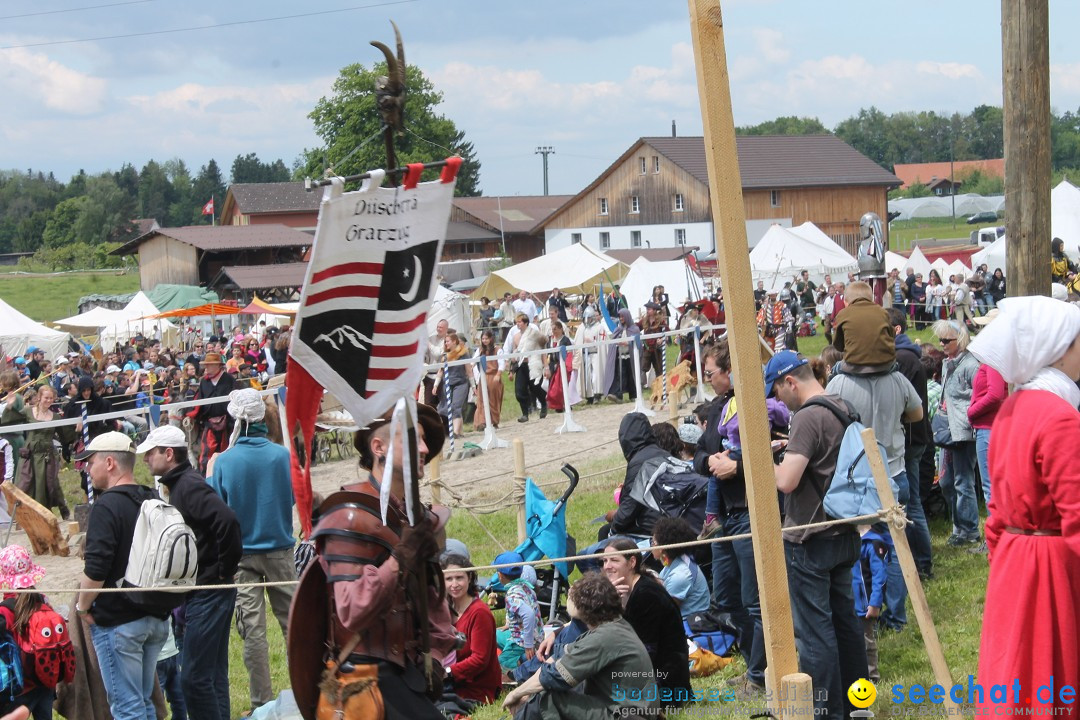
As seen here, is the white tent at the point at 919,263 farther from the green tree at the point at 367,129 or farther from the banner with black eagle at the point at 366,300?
the banner with black eagle at the point at 366,300

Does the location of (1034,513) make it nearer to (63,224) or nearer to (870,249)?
(870,249)

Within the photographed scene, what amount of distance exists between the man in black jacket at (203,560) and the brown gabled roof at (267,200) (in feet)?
255

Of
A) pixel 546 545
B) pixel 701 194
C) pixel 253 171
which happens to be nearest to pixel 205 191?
pixel 253 171

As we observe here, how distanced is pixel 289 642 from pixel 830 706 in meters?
2.69

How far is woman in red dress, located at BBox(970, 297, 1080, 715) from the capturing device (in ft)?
12.0

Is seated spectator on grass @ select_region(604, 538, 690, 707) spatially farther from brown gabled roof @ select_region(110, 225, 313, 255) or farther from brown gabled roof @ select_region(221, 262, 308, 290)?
brown gabled roof @ select_region(110, 225, 313, 255)

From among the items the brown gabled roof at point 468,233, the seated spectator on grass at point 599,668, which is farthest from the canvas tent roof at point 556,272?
the brown gabled roof at point 468,233

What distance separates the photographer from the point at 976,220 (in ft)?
303

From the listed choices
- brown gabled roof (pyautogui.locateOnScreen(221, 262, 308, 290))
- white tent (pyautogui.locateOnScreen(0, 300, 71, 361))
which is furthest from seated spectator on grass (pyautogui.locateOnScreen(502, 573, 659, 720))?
brown gabled roof (pyautogui.locateOnScreen(221, 262, 308, 290))

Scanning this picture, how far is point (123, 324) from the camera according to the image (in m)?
38.4

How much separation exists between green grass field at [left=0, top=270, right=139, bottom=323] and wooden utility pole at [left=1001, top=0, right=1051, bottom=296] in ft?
188

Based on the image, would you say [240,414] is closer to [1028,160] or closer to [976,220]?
[1028,160]

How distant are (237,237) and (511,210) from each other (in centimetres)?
2958

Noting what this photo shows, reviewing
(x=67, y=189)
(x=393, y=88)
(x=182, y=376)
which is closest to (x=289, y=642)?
(x=393, y=88)
